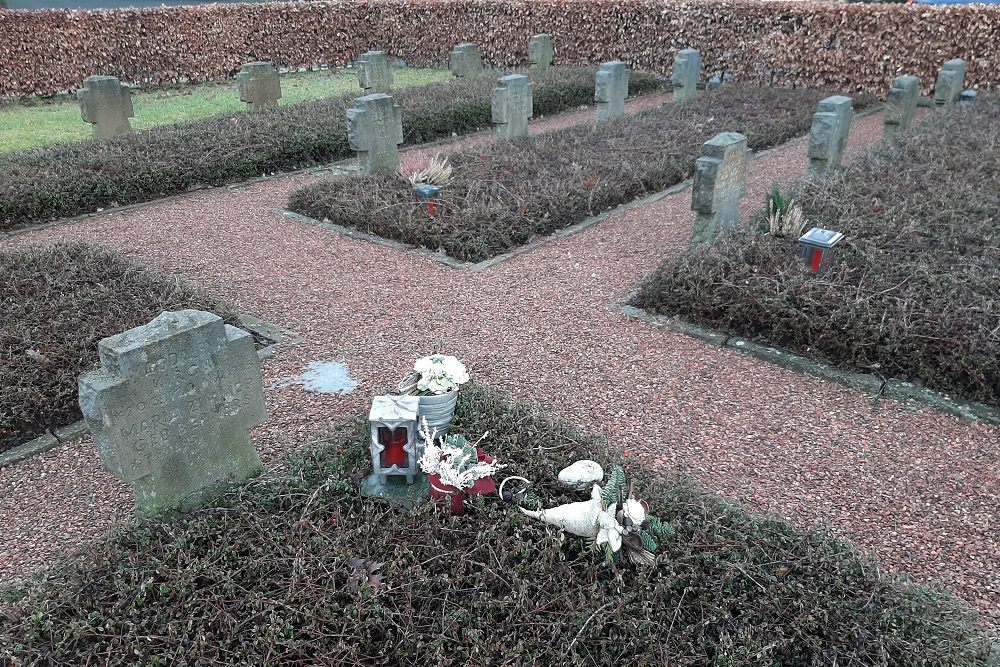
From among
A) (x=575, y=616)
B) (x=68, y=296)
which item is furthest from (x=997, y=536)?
(x=68, y=296)

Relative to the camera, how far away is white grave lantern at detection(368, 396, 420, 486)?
3439 mm

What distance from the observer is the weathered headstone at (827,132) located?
26.5 feet

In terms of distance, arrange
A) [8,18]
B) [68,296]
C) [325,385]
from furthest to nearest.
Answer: [8,18] → [68,296] → [325,385]

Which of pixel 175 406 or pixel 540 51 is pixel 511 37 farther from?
pixel 175 406

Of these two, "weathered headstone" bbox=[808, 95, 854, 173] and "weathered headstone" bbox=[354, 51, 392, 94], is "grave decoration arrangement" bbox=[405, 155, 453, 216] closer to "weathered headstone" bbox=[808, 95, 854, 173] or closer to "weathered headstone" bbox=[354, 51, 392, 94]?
"weathered headstone" bbox=[808, 95, 854, 173]

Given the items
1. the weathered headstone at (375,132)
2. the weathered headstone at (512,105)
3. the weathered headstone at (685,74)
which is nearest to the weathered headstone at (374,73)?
the weathered headstone at (512,105)

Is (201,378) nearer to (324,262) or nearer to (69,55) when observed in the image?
(324,262)

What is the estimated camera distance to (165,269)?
674 cm

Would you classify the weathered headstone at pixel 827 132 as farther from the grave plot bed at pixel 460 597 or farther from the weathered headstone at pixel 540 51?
the weathered headstone at pixel 540 51

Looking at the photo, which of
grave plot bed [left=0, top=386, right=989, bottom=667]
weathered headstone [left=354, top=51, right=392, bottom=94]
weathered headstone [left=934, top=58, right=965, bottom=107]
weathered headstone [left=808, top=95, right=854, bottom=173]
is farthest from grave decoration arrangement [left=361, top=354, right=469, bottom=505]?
weathered headstone [left=934, top=58, right=965, bottom=107]

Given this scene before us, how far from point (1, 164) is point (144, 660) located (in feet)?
27.7

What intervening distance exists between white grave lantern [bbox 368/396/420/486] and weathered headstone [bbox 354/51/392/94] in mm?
11510

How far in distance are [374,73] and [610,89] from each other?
4.62 meters

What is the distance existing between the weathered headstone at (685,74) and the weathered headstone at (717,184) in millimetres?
6973
